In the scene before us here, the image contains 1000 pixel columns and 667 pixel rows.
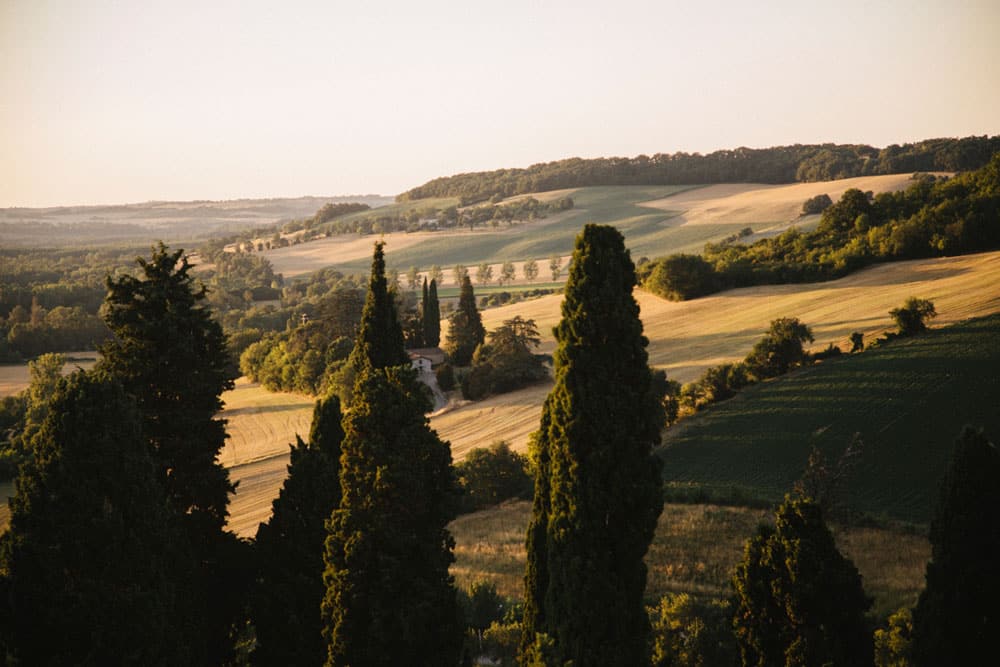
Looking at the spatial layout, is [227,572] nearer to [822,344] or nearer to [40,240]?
[822,344]

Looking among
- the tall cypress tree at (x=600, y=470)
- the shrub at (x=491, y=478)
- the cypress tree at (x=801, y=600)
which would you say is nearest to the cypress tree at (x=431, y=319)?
the shrub at (x=491, y=478)

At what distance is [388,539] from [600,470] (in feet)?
12.7

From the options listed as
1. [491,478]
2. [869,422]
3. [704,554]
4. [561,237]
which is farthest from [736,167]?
[704,554]

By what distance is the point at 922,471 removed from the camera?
27.5 m

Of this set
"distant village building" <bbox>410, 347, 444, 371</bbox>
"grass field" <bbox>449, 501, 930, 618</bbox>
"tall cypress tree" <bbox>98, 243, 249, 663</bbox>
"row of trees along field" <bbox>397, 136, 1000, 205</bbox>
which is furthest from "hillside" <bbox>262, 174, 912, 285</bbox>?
"tall cypress tree" <bbox>98, 243, 249, 663</bbox>

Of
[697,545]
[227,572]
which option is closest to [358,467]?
[227,572]

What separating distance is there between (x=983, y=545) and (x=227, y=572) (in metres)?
14.4

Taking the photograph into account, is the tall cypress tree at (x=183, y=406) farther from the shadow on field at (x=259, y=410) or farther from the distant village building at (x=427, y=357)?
the shadow on field at (x=259, y=410)

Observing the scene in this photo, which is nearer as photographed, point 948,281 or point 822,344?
point 822,344

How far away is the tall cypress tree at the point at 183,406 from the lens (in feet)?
49.3

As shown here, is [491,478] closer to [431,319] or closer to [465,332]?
[465,332]

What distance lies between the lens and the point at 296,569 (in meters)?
14.1

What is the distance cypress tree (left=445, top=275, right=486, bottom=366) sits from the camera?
209ft

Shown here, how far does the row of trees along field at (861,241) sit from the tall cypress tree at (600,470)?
57013mm
